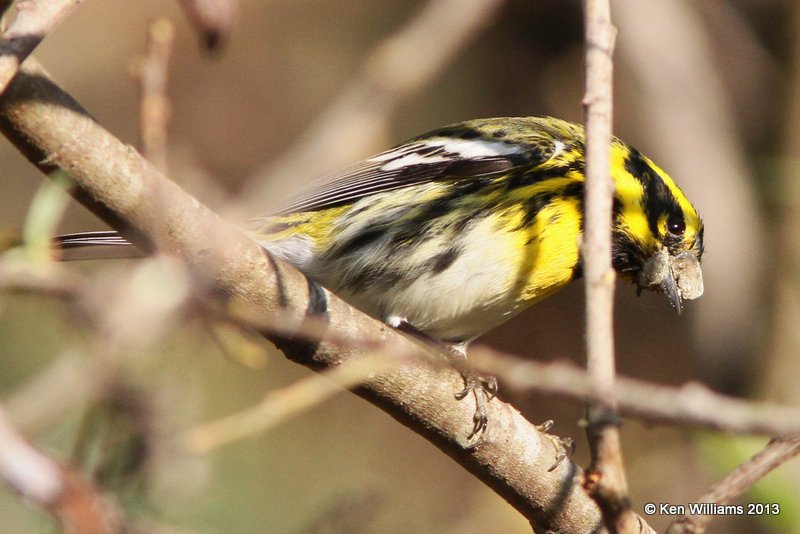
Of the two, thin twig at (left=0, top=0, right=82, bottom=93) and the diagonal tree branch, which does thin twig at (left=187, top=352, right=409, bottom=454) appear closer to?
the diagonal tree branch

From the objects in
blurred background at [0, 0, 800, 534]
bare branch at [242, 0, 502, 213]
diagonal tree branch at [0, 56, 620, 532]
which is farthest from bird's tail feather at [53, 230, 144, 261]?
blurred background at [0, 0, 800, 534]

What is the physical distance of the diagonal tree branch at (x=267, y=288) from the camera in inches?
71.8

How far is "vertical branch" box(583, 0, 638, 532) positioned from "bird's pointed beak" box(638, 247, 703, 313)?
190 centimetres

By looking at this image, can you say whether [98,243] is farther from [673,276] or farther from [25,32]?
[673,276]

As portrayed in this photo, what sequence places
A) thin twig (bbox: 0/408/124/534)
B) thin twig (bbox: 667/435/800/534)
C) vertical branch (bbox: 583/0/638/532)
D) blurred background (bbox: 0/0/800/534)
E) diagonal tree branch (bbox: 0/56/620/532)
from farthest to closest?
1. blurred background (bbox: 0/0/800/534)
2. thin twig (bbox: 667/435/800/534)
3. diagonal tree branch (bbox: 0/56/620/532)
4. vertical branch (bbox: 583/0/638/532)
5. thin twig (bbox: 0/408/124/534)

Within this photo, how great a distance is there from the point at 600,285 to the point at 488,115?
18.1ft

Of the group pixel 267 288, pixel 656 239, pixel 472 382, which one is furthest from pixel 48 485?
pixel 656 239

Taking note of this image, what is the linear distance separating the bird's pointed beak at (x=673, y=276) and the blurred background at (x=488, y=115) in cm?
77

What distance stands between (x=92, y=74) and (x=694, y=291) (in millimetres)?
4556

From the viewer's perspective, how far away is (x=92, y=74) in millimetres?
6777

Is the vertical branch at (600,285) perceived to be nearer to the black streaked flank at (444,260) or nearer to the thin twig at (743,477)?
the thin twig at (743,477)

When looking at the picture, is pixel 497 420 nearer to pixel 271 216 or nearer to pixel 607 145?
pixel 607 145

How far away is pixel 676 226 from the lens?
3680 mm

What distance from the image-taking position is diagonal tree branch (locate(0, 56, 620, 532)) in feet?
5.98
